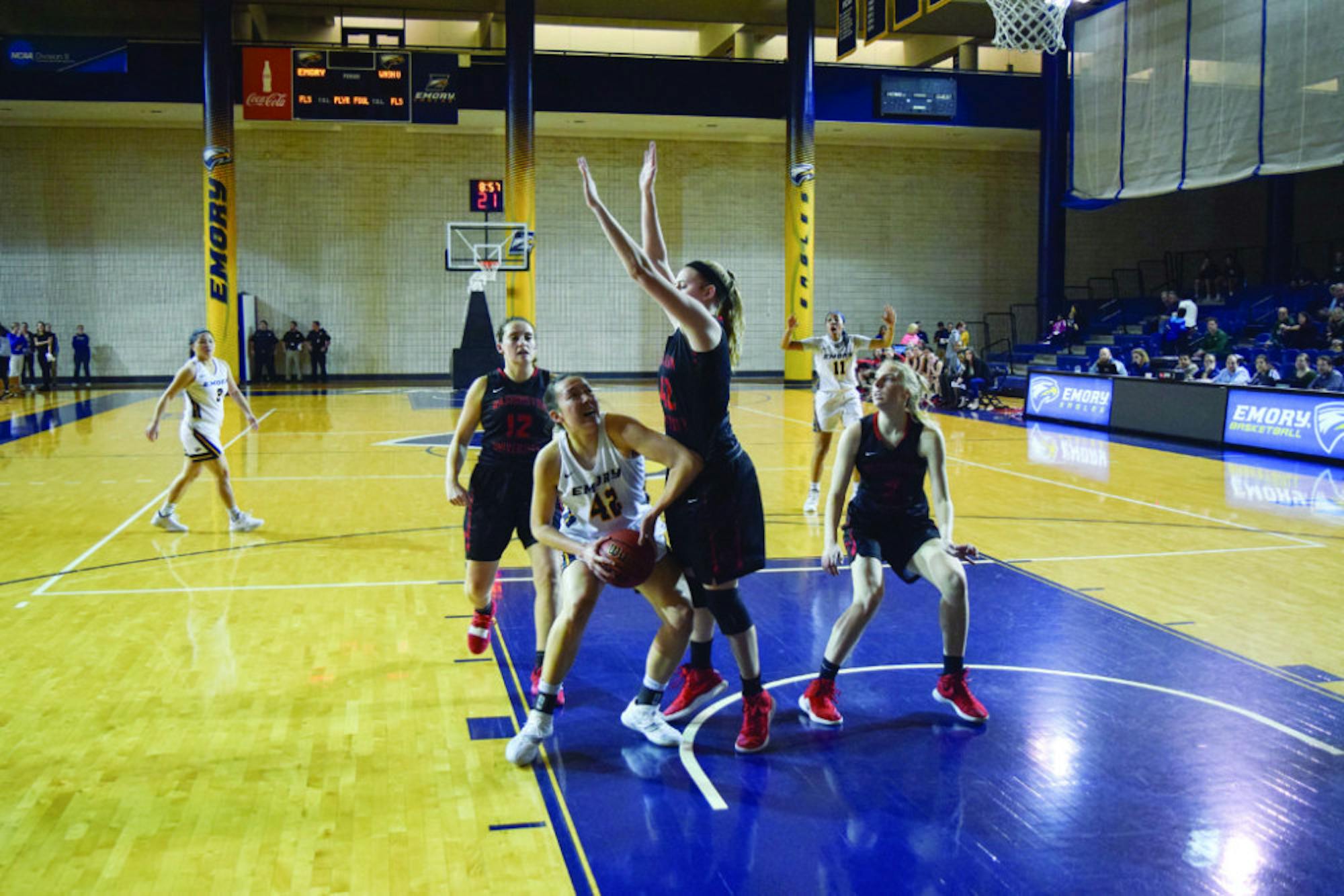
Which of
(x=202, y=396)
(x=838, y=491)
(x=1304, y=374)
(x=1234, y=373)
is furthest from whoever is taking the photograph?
(x=1234, y=373)

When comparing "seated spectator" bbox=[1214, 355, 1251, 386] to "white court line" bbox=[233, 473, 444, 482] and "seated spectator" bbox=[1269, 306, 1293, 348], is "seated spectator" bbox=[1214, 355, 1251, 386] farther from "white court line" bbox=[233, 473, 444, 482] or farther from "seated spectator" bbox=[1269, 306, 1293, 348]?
"white court line" bbox=[233, 473, 444, 482]

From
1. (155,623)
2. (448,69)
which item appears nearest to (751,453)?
(155,623)

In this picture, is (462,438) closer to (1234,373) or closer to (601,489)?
(601,489)

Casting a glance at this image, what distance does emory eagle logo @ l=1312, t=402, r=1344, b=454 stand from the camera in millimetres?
13633

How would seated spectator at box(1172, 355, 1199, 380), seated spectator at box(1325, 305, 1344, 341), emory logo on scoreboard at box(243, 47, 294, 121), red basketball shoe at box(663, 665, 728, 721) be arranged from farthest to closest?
emory logo on scoreboard at box(243, 47, 294, 121)
seated spectator at box(1325, 305, 1344, 341)
seated spectator at box(1172, 355, 1199, 380)
red basketball shoe at box(663, 665, 728, 721)

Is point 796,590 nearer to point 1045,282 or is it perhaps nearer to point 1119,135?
point 1119,135

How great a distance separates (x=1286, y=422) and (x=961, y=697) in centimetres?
1133

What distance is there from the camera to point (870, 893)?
3566 mm

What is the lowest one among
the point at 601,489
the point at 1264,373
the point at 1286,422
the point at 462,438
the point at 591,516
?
the point at 1286,422

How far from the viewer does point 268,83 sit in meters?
23.6

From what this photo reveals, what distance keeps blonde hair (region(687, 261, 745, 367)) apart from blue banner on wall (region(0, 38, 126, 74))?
78.4 ft

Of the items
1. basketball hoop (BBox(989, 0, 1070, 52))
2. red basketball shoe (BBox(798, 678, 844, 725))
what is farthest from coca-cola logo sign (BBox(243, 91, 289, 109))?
red basketball shoe (BBox(798, 678, 844, 725))

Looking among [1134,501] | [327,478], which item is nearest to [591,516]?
[1134,501]

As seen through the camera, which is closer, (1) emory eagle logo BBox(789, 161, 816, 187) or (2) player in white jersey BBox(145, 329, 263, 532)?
(2) player in white jersey BBox(145, 329, 263, 532)
